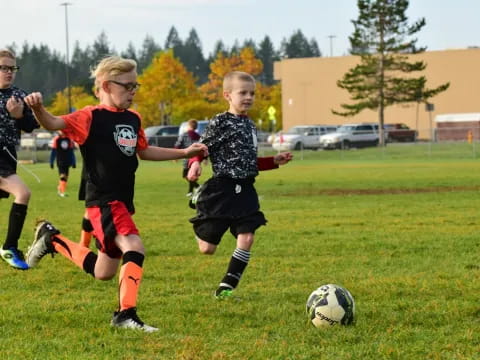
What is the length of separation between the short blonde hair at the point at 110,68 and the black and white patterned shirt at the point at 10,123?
2.48 metres

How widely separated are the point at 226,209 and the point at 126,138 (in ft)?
5.16

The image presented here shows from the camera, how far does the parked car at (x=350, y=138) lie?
177 feet

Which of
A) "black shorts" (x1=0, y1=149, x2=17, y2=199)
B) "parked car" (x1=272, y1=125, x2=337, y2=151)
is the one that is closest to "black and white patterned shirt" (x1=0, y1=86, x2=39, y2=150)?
"black shorts" (x1=0, y1=149, x2=17, y2=199)

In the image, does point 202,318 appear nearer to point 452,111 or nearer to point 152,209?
point 152,209

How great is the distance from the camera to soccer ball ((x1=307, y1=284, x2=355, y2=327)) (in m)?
6.04

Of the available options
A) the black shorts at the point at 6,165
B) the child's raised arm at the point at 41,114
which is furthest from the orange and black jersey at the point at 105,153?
the black shorts at the point at 6,165

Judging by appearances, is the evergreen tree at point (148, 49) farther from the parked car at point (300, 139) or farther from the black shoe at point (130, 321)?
the black shoe at point (130, 321)

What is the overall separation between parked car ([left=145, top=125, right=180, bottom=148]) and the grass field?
38441mm

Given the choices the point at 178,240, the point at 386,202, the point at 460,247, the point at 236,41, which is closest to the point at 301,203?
the point at 386,202

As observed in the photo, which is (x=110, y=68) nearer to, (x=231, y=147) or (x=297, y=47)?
(x=231, y=147)

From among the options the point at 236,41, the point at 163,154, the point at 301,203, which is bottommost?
the point at 301,203

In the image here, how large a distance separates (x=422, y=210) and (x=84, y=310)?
9.77 m

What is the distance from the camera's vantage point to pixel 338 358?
5.12 meters

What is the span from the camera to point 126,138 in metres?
6.19
